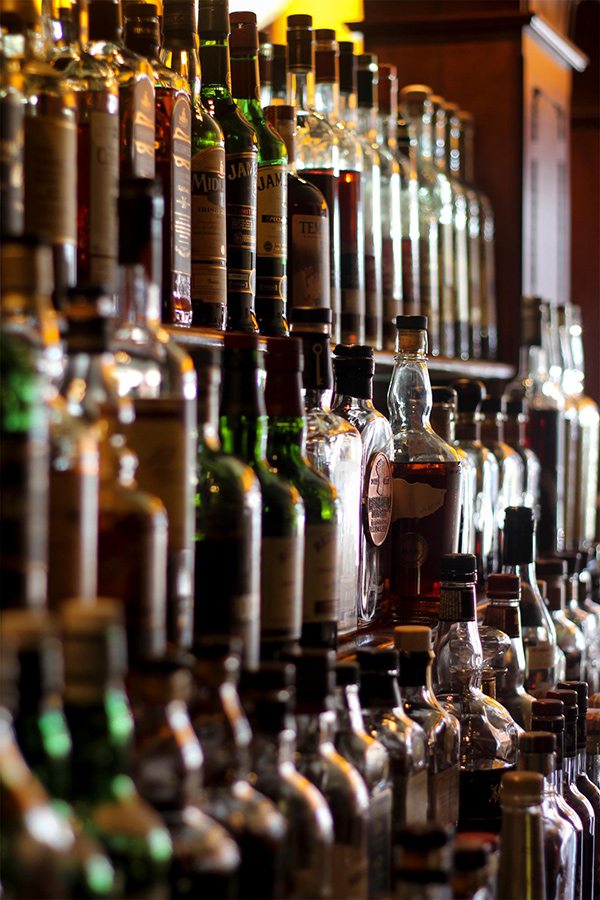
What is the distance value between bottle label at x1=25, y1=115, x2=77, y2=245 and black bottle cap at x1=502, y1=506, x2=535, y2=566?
1224 millimetres

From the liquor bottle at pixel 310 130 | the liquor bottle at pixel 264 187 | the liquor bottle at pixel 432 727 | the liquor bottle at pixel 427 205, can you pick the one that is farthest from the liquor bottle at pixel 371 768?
the liquor bottle at pixel 427 205

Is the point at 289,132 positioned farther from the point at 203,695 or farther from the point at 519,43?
the point at 519,43

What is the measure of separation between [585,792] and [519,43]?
70.1 inches

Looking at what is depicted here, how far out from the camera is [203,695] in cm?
94

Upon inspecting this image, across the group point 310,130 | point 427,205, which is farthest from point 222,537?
point 427,205

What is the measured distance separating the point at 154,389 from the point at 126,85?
34 centimetres

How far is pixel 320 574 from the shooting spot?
1.32 m

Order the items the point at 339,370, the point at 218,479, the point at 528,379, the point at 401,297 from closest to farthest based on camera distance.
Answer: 1. the point at 218,479
2. the point at 339,370
3. the point at 401,297
4. the point at 528,379

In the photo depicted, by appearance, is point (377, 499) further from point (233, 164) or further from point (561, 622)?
point (561, 622)

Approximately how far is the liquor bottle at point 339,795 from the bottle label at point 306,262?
0.64 m

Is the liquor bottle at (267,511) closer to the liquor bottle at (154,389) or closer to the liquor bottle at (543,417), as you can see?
the liquor bottle at (154,389)

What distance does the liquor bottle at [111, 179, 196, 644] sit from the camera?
3.31ft

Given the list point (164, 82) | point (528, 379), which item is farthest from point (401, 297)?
point (164, 82)

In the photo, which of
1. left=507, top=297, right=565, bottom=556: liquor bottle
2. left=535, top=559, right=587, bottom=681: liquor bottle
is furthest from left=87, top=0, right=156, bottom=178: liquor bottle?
left=507, top=297, right=565, bottom=556: liquor bottle
